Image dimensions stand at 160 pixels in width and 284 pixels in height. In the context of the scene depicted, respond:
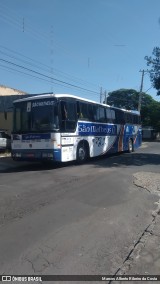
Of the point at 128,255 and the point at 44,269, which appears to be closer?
the point at 44,269

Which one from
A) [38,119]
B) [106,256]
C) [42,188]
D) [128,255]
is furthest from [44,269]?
[38,119]

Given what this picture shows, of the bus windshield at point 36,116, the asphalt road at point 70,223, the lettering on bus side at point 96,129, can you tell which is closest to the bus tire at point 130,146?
the lettering on bus side at point 96,129

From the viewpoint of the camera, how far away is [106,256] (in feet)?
15.9

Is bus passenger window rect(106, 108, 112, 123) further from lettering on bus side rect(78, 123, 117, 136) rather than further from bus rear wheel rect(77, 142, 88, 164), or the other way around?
bus rear wheel rect(77, 142, 88, 164)

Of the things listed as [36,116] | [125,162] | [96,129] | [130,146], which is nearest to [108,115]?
[96,129]

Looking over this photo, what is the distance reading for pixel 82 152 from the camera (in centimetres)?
1609

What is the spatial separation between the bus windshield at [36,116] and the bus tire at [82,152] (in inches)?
94.8

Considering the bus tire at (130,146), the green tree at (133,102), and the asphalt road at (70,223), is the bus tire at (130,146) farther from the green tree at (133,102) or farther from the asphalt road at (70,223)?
the green tree at (133,102)

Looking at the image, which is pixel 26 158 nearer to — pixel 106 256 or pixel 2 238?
pixel 2 238

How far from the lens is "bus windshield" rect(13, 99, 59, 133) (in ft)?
45.1

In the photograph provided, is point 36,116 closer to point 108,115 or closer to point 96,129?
point 96,129

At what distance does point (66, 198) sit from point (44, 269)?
3.99 metres

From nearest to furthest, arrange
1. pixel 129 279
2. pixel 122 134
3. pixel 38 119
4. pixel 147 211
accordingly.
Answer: pixel 129 279 < pixel 147 211 < pixel 38 119 < pixel 122 134

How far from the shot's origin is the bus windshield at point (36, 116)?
45.1 ft
